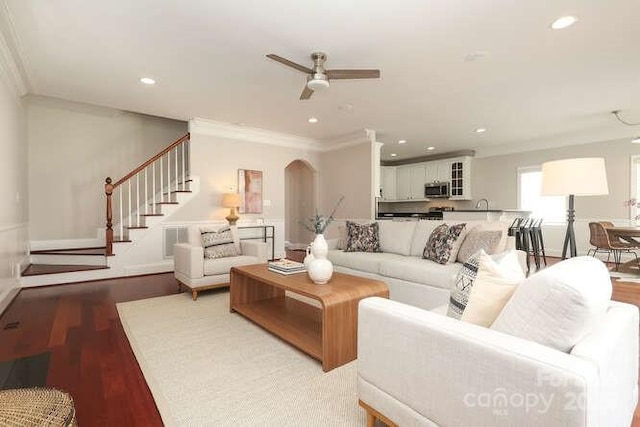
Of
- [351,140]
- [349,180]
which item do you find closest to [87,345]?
[349,180]

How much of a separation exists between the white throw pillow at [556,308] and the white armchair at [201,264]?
319cm

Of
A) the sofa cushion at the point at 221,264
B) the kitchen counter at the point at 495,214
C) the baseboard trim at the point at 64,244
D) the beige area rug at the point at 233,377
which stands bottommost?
the beige area rug at the point at 233,377

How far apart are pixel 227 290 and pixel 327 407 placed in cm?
265

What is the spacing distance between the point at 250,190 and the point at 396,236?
3.28 meters

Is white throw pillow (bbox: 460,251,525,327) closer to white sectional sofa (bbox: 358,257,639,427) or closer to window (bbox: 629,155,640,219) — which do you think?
white sectional sofa (bbox: 358,257,639,427)

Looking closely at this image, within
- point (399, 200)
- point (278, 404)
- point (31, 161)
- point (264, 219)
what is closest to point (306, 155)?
point (264, 219)

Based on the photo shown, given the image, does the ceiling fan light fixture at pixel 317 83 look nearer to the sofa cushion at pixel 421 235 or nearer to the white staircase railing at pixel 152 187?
the sofa cushion at pixel 421 235

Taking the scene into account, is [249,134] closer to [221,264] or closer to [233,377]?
[221,264]

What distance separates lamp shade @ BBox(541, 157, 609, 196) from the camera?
2.49 metres

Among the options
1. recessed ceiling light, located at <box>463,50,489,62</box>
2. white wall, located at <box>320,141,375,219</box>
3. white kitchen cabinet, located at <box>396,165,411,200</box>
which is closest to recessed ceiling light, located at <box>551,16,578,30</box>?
recessed ceiling light, located at <box>463,50,489,62</box>

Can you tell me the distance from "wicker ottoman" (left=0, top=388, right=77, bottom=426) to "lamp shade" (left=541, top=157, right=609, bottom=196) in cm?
335

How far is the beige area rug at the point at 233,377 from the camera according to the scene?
1578 mm

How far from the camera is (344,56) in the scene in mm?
3104

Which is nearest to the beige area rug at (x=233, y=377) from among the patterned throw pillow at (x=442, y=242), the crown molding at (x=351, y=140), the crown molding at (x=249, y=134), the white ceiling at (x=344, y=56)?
the patterned throw pillow at (x=442, y=242)
